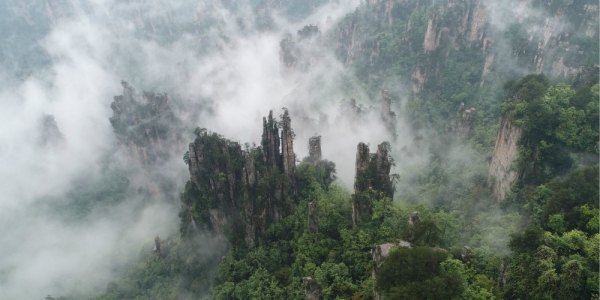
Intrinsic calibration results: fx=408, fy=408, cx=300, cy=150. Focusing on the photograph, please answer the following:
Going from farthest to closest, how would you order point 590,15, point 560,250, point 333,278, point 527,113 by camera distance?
point 590,15
point 527,113
point 333,278
point 560,250

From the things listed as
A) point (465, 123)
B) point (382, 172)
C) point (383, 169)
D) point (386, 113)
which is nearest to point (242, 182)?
point (382, 172)

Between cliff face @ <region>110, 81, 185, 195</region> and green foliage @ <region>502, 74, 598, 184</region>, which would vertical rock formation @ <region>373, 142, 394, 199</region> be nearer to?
green foliage @ <region>502, 74, 598, 184</region>

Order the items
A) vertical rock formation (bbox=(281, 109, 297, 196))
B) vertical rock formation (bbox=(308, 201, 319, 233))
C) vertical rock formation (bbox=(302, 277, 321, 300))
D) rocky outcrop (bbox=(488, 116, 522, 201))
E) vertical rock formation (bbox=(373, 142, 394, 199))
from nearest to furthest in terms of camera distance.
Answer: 1. vertical rock formation (bbox=(302, 277, 321, 300))
2. rocky outcrop (bbox=(488, 116, 522, 201))
3. vertical rock formation (bbox=(308, 201, 319, 233))
4. vertical rock formation (bbox=(373, 142, 394, 199))
5. vertical rock formation (bbox=(281, 109, 297, 196))

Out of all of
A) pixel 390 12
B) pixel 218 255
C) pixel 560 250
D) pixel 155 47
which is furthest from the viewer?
pixel 155 47

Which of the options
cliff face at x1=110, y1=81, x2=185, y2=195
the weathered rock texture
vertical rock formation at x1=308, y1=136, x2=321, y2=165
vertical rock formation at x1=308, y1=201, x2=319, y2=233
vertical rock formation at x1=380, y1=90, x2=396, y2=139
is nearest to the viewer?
vertical rock formation at x1=308, y1=201, x2=319, y2=233

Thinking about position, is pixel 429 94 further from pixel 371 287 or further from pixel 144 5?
pixel 144 5

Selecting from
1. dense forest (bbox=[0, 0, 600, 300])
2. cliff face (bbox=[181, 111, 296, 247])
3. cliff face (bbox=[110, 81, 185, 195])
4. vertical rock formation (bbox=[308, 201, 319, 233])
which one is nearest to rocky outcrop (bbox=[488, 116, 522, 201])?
dense forest (bbox=[0, 0, 600, 300])

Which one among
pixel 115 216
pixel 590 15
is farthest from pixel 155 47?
pixel 590 15
